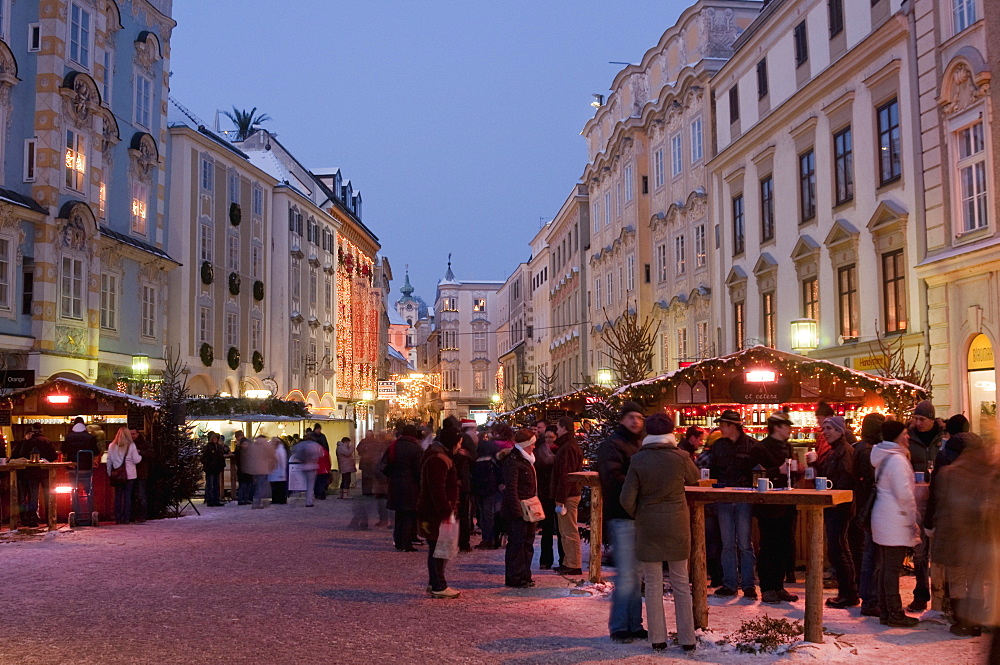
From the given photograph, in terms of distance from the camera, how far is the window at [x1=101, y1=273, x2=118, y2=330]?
32.3 metres

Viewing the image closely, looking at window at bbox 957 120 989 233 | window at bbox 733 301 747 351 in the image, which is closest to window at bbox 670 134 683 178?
window at bbox 733 301 747 351

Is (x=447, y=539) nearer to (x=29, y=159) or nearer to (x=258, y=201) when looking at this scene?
(x=29, y=159)

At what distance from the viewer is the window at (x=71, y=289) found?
29.0 m

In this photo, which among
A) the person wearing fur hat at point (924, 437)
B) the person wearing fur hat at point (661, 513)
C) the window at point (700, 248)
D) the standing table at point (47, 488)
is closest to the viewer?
the person wearing fur hat at point (661, 513)

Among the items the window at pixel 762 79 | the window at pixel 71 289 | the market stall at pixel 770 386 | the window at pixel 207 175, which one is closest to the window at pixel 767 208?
the window at pixel 762 79

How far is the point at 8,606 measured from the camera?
10539 mm

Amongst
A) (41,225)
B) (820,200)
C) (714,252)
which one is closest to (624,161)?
(714,252)

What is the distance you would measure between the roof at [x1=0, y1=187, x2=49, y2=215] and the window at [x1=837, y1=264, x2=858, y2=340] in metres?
20.2

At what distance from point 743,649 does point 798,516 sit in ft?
13.4

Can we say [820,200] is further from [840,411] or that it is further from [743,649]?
[743,649]

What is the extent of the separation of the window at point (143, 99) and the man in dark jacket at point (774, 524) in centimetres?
2911

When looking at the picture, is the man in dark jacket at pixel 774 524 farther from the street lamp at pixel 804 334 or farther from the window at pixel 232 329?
the window at pixel 232 329

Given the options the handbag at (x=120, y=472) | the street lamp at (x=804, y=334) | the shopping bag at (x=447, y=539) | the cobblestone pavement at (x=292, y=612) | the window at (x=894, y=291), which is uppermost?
the window at (x=894, y=291)

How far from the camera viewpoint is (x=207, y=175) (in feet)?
135
